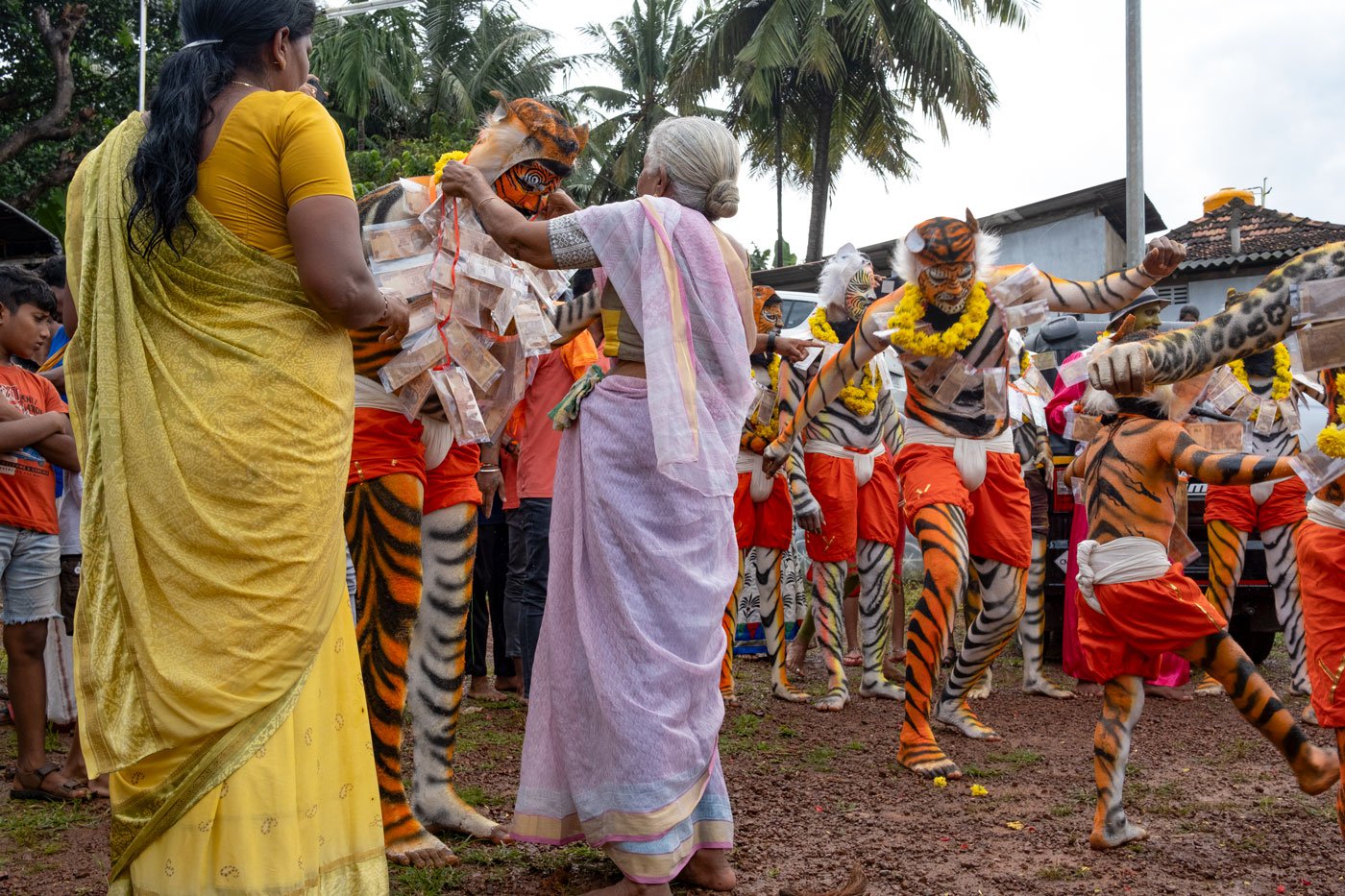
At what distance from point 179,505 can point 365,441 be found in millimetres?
1156

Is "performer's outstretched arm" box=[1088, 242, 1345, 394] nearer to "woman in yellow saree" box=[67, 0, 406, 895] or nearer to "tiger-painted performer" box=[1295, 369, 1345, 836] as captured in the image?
"tiger-painted performer" box=[1295, 369, 1345, 836]

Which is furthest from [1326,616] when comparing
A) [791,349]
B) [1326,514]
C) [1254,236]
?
[1254,236]

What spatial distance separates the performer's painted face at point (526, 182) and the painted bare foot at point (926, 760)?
119 inches

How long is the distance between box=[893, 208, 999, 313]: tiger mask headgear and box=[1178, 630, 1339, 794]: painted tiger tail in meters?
2.14

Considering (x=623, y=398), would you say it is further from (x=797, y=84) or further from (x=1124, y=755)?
(x=797, y=84)

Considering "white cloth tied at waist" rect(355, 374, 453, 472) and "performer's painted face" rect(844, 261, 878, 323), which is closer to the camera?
"white cloth tied at waist" rect(355, 374, 453, 472)

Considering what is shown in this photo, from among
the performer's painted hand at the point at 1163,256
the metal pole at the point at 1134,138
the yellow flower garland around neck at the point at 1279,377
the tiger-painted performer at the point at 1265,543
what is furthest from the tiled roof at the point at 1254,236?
the performer's painted hand at the point at 1163,256

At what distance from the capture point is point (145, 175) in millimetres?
2805

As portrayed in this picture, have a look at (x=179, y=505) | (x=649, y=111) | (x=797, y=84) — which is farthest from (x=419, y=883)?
(x=649, y=111)

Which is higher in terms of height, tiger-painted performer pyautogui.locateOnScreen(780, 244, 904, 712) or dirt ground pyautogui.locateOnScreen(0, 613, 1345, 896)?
tiger-painted performer pyautogui.locateOnScreen(780, 244, 904, 712)

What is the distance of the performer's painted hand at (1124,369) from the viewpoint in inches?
130

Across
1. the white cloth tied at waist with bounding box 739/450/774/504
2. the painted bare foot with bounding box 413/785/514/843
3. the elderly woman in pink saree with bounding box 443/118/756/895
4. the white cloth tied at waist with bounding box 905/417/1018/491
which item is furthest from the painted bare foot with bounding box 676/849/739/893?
the white cloth tied at waist with bounding box 739/450/774/504

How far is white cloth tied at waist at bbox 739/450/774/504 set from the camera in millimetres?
7746

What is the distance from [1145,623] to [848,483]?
3.53 metres
